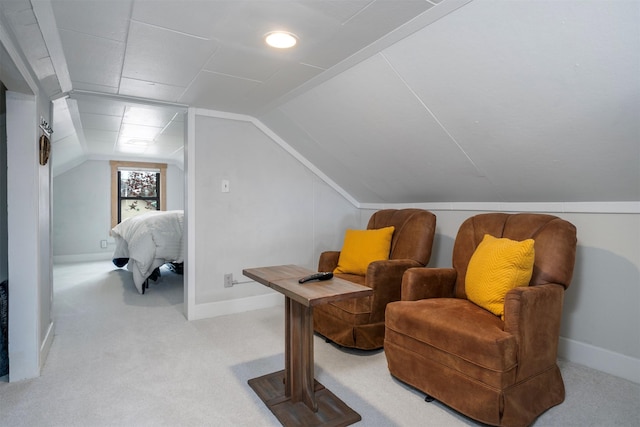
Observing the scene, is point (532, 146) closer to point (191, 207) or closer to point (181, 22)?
point (181, 22)

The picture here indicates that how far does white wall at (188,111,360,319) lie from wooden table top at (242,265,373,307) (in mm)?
1355

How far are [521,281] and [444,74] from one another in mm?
1166

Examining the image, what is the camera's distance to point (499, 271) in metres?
1.91

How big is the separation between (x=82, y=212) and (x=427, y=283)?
657 centimetres

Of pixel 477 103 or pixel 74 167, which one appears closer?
pixel 477 103

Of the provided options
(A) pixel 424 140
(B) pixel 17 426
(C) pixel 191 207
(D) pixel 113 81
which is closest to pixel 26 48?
(D) pixel 113 81

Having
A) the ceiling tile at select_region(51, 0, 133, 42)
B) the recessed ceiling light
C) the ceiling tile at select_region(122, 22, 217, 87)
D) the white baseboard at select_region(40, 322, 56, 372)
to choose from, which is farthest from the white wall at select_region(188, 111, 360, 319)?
the recessed ceiling light

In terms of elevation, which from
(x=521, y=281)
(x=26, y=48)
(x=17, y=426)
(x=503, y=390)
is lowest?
(x=17, y=426)

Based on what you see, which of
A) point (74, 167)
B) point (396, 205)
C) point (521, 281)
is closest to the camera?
point (521, 281)

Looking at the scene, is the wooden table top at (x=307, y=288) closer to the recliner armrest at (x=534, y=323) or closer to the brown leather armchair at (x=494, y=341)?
the brown leather armchair at (x=494, y=341)

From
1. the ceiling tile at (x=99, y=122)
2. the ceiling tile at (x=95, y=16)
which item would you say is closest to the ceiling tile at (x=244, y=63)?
the ceiling tile at (x=95, y=16)

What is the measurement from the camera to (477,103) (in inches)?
79.1

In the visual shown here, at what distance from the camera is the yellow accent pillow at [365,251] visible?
293cm

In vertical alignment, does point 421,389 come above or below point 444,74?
below
